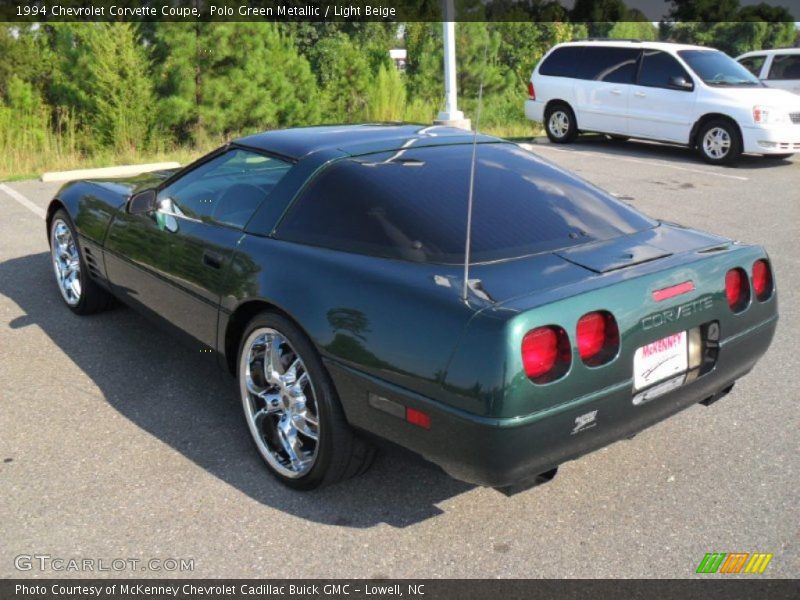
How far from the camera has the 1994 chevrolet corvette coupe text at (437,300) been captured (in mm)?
2891

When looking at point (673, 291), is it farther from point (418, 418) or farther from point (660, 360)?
point (418, 418)

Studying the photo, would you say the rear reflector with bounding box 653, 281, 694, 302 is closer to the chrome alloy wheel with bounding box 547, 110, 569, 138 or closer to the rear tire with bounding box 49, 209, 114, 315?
the rear tire with bounding box 49, 209, 114, 315

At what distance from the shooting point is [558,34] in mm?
44875

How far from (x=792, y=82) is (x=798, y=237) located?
31.6 feet

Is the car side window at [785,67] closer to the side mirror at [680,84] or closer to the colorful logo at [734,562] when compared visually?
the side mirror at [680,84]

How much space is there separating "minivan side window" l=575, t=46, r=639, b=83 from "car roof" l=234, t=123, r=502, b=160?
10375 mm

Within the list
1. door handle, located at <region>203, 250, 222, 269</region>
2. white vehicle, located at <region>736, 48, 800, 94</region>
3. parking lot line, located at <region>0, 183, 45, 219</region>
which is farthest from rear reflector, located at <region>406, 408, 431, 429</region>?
white vehicle, located at <region>736, 48, 800, 94</region>

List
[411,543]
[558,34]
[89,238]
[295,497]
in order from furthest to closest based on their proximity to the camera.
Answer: [558,34]
[89,238]
[295,497]
[411,543]

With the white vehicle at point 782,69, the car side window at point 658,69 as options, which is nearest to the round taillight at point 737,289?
the car side window at point 658,69

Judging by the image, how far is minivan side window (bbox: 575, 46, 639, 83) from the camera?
1401 cm

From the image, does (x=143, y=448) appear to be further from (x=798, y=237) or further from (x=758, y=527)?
(x=798, y=237)

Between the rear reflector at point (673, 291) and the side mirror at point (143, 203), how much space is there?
254 cm
